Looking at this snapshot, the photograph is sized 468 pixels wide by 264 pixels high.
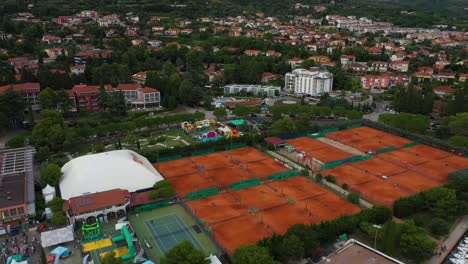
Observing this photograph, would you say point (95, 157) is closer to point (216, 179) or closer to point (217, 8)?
point (216, 179)

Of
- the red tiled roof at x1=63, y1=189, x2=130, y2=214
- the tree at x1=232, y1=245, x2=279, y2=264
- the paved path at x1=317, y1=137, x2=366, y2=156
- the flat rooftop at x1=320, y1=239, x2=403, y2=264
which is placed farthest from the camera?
the paved path at x1=317, y1=137, x2=366, y2=156

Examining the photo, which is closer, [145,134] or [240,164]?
[240,164]

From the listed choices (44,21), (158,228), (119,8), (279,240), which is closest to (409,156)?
(279,240)

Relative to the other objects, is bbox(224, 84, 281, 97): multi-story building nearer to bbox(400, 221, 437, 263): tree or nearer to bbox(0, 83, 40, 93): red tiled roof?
bbox(0, 83, 40, 93): red tiled roof

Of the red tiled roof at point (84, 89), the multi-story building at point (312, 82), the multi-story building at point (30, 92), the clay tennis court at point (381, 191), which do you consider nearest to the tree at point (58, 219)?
the clay tennis court at point (381, 191)

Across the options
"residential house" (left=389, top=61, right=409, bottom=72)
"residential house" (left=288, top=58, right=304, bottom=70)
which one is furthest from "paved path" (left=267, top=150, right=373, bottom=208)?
"residential house" (left=389, top=61, right=409, bottom=72)

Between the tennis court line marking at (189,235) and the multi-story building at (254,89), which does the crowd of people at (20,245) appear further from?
the multi-story building at (254,89)

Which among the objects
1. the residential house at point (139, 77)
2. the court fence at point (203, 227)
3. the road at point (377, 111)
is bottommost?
the court fence at point (203, 227)
